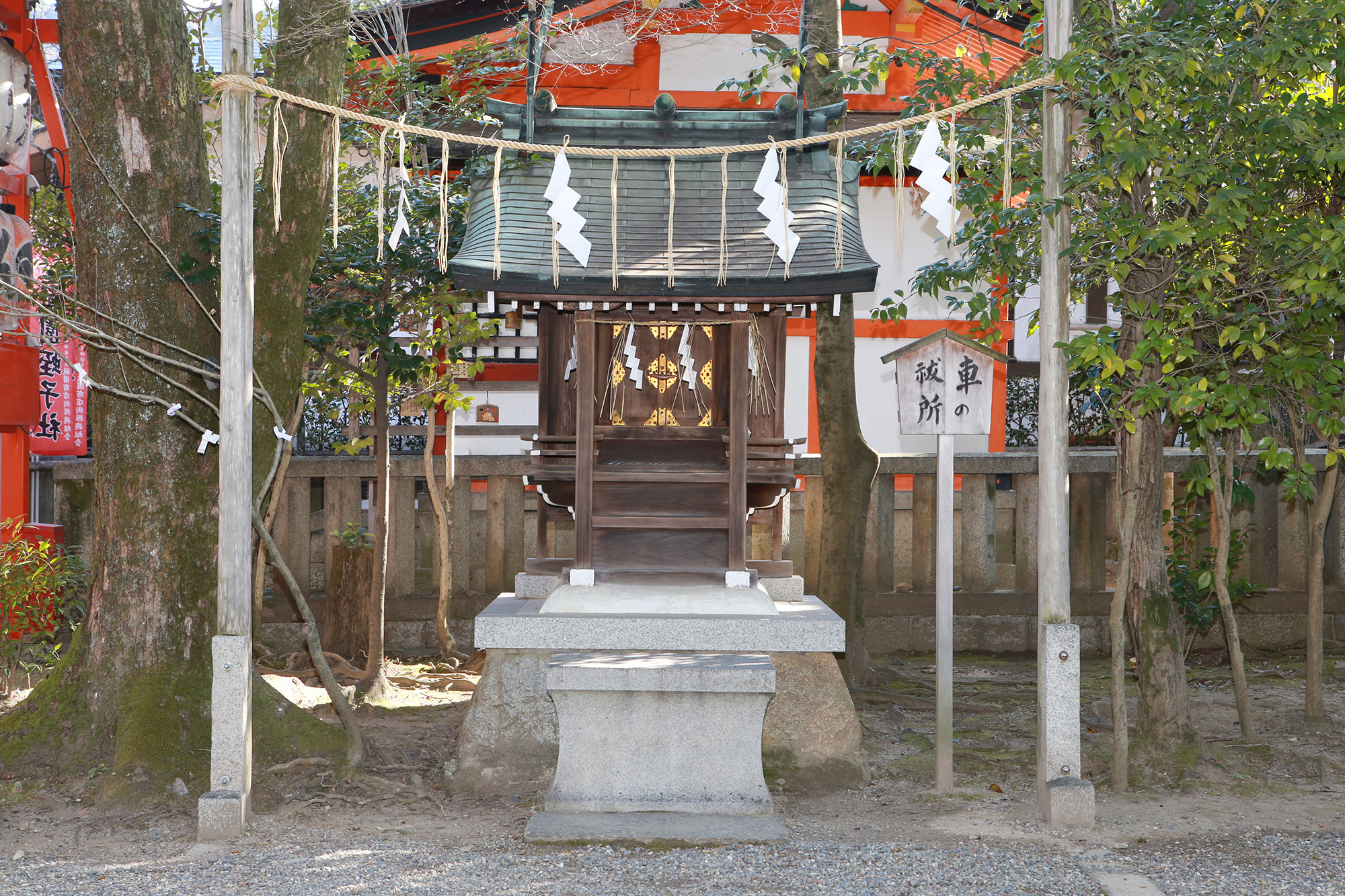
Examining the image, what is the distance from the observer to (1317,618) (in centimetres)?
596

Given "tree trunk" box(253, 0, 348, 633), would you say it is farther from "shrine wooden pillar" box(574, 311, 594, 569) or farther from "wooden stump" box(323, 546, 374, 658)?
"wooden stump" box(323, 546, 374, 658)

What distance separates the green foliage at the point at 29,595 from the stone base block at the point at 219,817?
2563 millimetres

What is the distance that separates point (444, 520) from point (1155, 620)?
4.75 meters

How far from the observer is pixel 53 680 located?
5.23 metres

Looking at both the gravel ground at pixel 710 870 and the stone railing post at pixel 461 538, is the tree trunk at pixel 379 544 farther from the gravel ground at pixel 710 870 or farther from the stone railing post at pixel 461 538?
the gravel ground at pixel 710 870

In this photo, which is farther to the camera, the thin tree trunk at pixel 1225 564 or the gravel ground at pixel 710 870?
the thin tree trunk at pixel 1225 564

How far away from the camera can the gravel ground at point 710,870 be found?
3.85 metres

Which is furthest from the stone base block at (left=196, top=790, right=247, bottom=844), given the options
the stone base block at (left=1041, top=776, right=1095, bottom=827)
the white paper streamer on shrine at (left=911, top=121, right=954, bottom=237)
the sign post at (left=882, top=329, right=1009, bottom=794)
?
the white paper streamer on shrine at (left=911, top=121, right=954, bottom=237)

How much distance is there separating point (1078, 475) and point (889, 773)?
3.79m

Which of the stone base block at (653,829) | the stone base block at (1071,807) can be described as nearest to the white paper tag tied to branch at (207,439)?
the stone base block at (653,829)

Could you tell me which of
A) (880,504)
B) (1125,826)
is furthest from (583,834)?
(880,504)

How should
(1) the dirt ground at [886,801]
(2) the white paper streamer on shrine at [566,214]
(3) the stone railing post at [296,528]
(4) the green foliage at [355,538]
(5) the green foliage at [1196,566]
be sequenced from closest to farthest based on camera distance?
(1) the dirt ground at [886,801]
(2) the white paper streamer on shrine at [566,214]
(5) the green foliage at [1196,566]
(4) the green foliage at [355,538]
(3) the stone railing post at [296,528]

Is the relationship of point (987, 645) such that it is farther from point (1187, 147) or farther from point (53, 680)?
point (53, 680)

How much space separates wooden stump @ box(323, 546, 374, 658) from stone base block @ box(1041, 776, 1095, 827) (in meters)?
4.94
